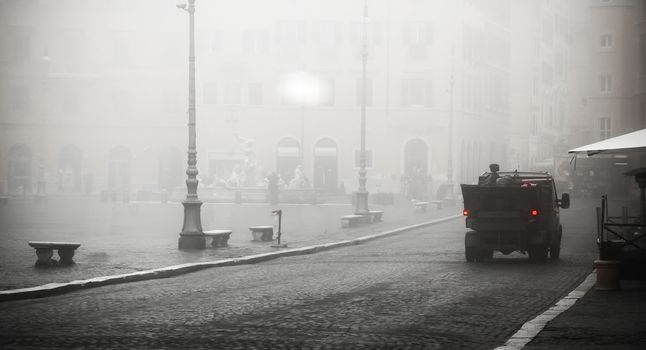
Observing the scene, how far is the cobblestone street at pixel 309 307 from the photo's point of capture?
1108cm

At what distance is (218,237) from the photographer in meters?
25.2

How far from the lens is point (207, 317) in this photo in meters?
12.7

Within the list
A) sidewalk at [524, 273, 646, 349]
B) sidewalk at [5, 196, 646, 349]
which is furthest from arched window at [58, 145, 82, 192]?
sidewalk at [524, 273, 646, 349]

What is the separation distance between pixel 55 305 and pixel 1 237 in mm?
14175

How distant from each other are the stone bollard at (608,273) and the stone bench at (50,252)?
8684 mm

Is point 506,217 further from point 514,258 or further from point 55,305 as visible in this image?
point 55,305

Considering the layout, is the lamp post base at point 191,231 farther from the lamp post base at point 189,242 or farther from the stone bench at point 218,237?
the stone bench at point 218,237

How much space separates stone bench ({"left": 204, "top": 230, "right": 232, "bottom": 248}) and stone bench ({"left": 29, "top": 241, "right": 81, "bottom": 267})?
515 centimetres

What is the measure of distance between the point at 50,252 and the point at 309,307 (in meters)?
7.29

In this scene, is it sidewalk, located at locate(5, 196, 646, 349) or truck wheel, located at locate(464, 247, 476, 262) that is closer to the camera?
sidewalk, located at locate(5, 196, 646, 349)

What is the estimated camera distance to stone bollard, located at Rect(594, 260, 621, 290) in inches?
632

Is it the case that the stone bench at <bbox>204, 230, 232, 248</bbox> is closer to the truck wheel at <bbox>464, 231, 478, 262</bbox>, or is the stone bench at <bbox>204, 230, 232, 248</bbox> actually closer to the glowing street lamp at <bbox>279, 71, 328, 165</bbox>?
the truck wheel at <bbox>464, 231, 478, 262</bbox>

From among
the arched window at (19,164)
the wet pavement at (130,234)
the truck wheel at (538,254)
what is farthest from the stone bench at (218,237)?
the arched window at (19,164)

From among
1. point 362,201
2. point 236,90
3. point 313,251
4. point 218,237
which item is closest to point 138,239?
point 218,237
